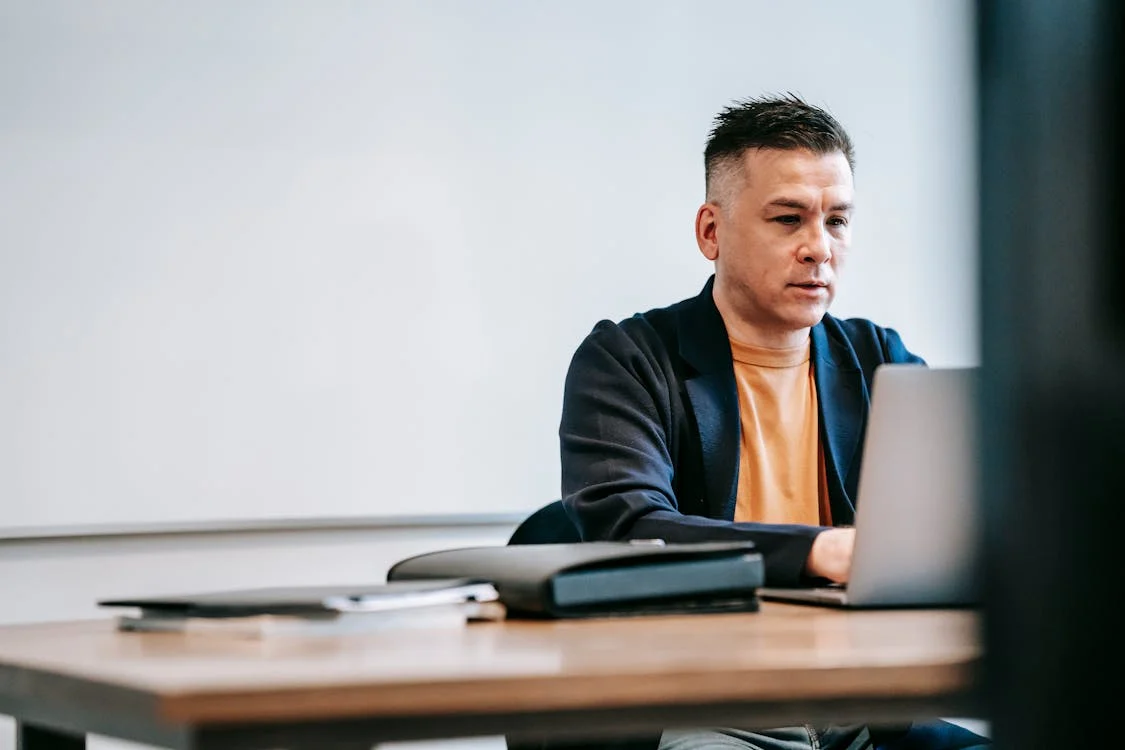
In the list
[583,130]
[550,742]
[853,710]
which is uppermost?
[583,130]

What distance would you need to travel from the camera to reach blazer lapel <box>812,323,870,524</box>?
A: 185 cm

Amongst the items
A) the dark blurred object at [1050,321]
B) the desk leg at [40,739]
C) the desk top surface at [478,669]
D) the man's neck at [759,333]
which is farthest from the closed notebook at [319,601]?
the man's neck at [759,333]

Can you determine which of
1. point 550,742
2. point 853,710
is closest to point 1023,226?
point 853,710

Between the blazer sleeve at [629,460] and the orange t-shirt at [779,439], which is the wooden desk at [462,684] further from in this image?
the orange t-shirt at [779,439]

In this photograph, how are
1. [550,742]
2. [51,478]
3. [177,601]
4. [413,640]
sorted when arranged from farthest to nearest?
1. [51,478]
2. [550,742]
3. [177,601]
4. [413,640]

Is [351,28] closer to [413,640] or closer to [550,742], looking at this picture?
[550,742]

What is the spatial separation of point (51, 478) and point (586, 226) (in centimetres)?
113

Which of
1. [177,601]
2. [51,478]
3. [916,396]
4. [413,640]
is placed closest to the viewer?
[413,640]

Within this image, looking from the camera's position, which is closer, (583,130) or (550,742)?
(550,742)

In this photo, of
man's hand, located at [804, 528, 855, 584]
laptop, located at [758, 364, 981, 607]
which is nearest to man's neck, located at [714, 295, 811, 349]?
man's hand, located at [804, 528, 855, 584]

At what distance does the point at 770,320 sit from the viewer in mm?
2039

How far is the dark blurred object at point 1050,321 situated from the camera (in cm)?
22

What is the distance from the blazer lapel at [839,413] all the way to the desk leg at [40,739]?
A: 41.4 inches

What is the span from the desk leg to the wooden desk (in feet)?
0.66
